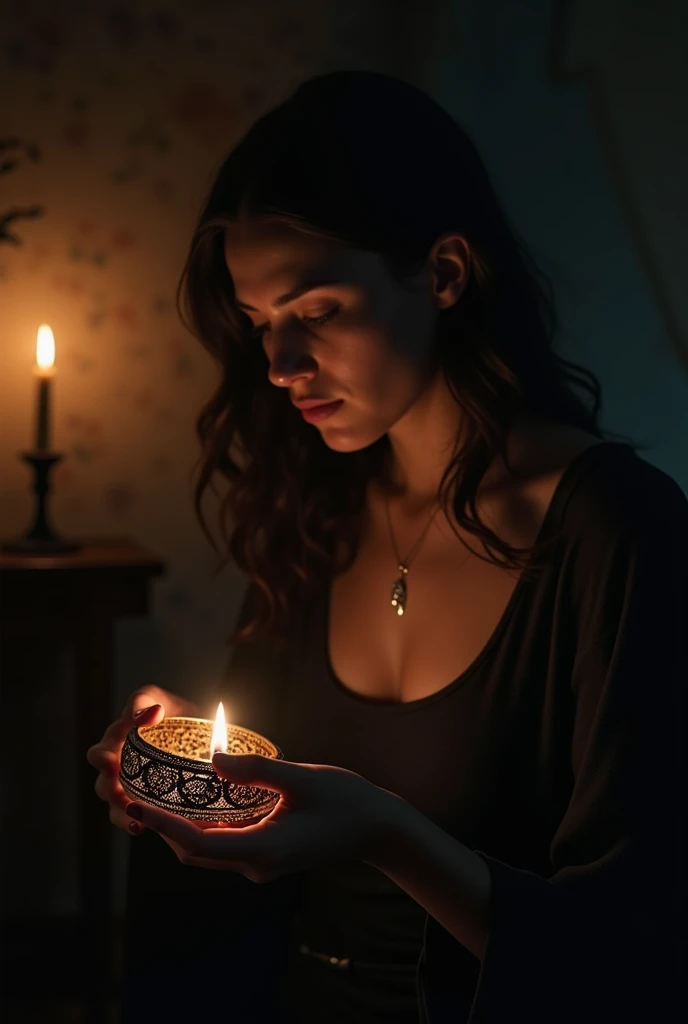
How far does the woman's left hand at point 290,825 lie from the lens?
2.64 ft

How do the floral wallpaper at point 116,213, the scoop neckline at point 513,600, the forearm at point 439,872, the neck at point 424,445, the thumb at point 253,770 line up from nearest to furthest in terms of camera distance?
the thumb at point 253,770 < the forearm at point 439,872 < the scoop neckline at point 513,600 < the neck at point 424,445 < the floral wallpaper at point 116,213

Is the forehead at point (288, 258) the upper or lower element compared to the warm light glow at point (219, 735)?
upper

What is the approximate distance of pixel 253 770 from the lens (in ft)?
2.59

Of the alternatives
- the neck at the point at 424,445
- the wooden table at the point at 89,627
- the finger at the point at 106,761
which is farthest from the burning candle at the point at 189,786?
the wooden table at the point at 89,627

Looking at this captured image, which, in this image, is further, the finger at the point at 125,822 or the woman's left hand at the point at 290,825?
the finger at the point at 125,822

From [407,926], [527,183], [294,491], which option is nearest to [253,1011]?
[407,926]

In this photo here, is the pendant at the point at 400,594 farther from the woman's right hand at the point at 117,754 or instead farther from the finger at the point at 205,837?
the finger at the point at 205,837

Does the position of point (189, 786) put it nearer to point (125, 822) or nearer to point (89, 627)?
point (125, 822)

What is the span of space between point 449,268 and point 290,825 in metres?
0.62

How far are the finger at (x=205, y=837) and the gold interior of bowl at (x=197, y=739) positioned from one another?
15 cm

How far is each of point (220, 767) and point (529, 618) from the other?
16.6 inches

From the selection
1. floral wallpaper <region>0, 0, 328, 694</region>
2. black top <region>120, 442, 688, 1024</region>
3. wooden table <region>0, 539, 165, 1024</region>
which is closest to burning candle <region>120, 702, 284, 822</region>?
black top <region>120, 442, 688, 1024</region>

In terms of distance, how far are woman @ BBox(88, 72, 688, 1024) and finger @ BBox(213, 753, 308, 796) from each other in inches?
Answer: 1.6

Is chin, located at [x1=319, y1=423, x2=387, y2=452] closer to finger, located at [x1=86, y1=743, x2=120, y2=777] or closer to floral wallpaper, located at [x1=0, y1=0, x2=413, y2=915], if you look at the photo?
finger, located at [x1=86, y1=743, x2=120, y2=777]
